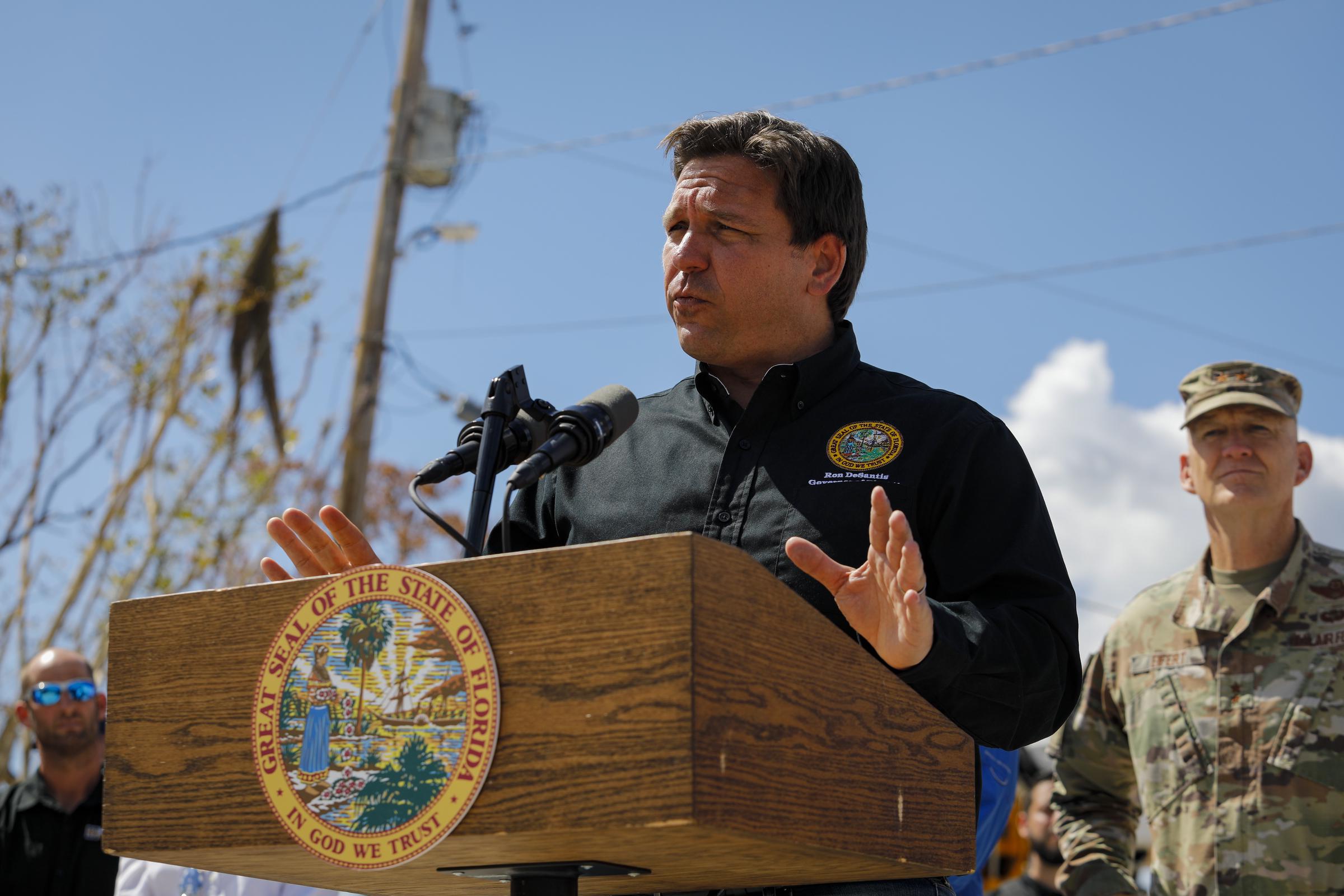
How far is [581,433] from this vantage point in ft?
7.16

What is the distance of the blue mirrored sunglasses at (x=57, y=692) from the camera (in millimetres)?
6520

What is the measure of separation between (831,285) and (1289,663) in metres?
2.15

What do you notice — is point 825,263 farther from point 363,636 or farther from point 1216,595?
point 1216,595

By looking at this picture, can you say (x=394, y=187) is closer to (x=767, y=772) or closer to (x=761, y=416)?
(x=761, y=416)

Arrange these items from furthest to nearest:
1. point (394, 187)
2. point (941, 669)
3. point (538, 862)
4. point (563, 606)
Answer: point (394, 187) → point (941, 669) → point (538, 862) → point (563, 606)

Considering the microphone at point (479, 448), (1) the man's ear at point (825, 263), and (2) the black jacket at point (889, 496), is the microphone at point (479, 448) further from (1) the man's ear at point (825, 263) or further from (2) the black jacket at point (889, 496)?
(1) the man's ear at point (825, 263)

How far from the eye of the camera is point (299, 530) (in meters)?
2.36

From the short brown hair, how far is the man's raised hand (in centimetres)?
107

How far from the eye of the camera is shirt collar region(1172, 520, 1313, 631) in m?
4.25

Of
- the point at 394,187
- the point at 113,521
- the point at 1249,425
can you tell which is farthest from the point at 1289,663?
the point at 394,187

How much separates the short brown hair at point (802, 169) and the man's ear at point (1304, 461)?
2300 mm

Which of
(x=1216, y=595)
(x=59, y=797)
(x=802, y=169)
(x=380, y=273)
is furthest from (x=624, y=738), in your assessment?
(x=380, y=273)

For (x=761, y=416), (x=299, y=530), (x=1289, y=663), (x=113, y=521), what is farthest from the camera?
(x=113, y=521)

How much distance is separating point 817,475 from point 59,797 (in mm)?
5321
